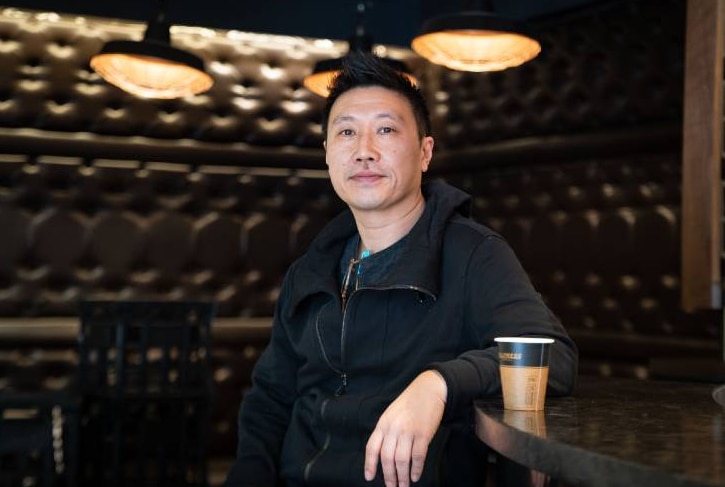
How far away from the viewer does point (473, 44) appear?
10.7ft

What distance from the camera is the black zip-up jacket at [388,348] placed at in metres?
1.56

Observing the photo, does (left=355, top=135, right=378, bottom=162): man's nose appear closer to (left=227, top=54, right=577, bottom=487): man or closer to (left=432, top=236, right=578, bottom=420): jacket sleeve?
(left=227, top=54, right=577, bottom=487): man

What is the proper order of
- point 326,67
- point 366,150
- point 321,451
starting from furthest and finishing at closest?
point 326,67, point 366,150, point 321,451

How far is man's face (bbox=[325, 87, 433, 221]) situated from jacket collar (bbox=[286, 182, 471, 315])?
75mm

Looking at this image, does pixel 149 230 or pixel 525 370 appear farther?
pixel 149 230

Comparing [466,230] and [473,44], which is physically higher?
[473,44]

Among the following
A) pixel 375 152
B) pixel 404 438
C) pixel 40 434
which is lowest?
pixel 40 434

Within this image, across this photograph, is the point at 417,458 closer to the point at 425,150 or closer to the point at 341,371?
the point at 341,371

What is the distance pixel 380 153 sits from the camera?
182 cm

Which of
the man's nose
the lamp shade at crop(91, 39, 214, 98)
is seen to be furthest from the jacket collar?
the lamp shade at crop(91, 39, 214, 98)

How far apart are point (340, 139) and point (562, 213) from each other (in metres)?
2.68

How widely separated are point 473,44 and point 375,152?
1609mm

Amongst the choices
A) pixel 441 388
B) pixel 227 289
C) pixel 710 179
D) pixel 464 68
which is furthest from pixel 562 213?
pixel 441 388

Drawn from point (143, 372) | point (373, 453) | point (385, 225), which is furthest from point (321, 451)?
point (143, 372)
